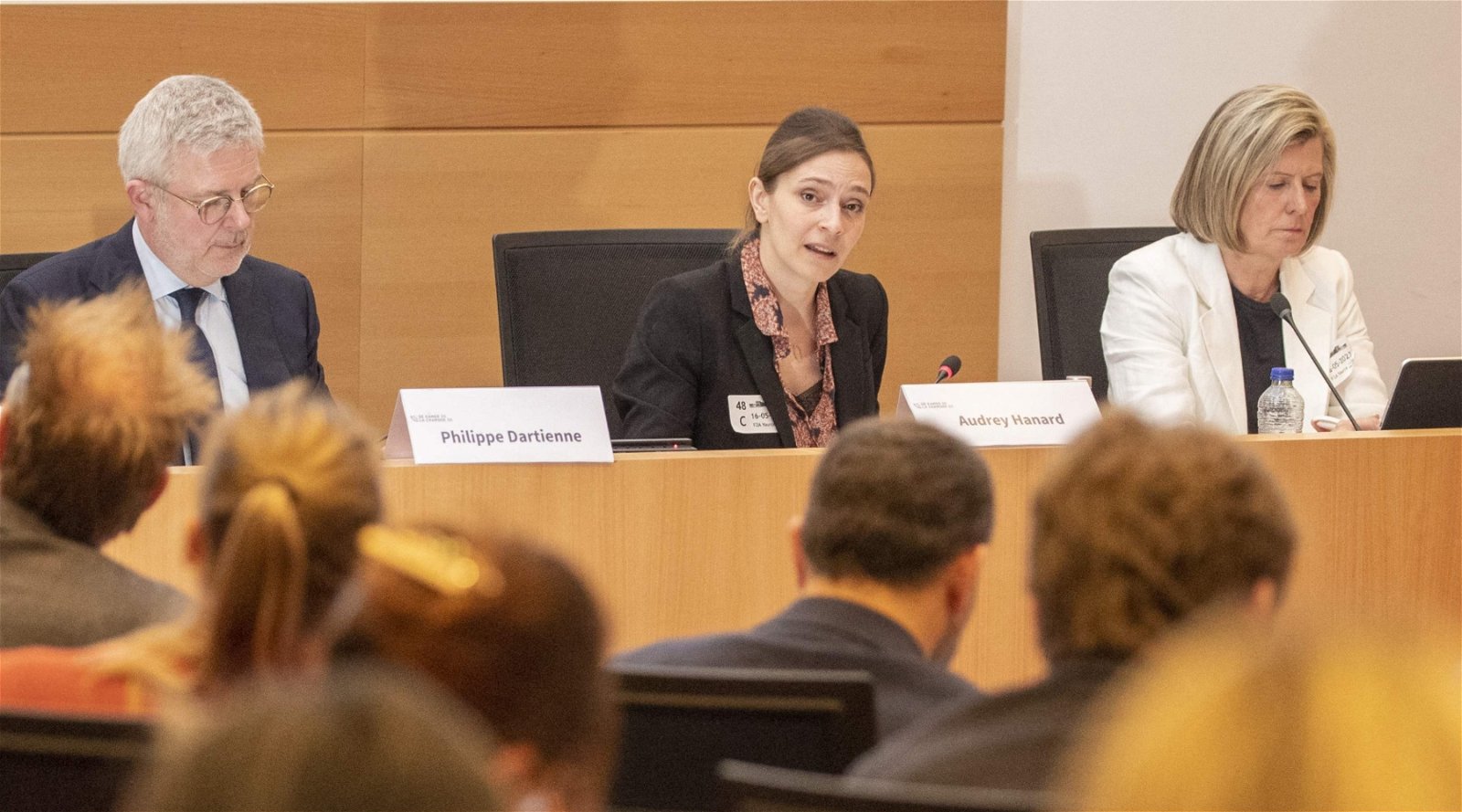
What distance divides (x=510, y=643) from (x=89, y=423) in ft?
2.70

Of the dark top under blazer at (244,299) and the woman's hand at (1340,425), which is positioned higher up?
the dark top under blazer at (244,299)

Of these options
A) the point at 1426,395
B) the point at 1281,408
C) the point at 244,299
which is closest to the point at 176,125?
the point at 244,299

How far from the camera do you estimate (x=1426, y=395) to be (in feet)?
8.89

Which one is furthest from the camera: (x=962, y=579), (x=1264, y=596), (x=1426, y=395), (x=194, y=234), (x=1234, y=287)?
(x=1234, y=287)

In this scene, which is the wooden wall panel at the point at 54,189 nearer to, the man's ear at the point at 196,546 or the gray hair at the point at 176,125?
the gray hair at the point at 176,125

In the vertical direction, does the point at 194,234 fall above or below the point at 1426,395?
above

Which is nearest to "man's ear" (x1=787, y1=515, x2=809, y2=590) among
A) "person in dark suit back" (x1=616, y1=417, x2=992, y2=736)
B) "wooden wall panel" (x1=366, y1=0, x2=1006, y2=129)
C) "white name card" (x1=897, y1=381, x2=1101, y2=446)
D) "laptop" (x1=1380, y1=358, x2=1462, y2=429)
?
"person in dark suit back" (x1=616, y1=417, x2=992, y2=736)

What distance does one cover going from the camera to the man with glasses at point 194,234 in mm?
2922

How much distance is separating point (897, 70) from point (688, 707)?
3.42 m

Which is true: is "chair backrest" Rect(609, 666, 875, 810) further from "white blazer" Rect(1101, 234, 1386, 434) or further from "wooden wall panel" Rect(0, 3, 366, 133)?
"wooden wall panel" Rect(0, 3, 366, 133)

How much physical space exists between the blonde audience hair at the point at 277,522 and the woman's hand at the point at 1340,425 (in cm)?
206

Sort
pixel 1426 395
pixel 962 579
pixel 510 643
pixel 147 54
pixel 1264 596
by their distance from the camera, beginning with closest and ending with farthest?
pixel 510 643 < pixel 1264 596 < pixel 962 579 < pixel 1426 395 < pixel 147 54

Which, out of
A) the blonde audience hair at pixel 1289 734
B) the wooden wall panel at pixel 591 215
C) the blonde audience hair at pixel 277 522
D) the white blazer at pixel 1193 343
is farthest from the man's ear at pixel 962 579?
the wooden wall panel at pixel 591 215

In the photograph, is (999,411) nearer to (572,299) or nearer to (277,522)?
(572,299)
